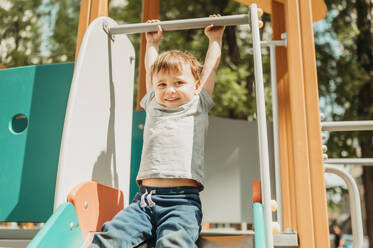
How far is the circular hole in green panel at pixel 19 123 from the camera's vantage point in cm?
205

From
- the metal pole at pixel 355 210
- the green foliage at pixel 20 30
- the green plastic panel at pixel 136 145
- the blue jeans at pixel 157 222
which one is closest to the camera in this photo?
the blue jeans at pixel 157 222

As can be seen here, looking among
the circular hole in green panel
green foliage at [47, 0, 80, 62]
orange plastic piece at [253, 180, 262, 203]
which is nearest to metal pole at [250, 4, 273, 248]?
orange plastic piece at [253, 180, 262, 203]

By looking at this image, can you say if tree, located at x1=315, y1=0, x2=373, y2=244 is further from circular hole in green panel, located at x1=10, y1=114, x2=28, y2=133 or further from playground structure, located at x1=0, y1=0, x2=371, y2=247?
circular hole in green panel, located at x1=10, y1=114, x2=28, y2=133

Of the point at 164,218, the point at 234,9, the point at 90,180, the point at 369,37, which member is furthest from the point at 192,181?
the point at 369,37

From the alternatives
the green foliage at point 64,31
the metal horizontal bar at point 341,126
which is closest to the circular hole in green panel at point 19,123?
the metal horizontal bar at point 341,126

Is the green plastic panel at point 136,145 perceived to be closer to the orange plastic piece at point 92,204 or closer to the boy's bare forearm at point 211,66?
the orange plastic piece at point 92,204

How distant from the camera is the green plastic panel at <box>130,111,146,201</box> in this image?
239cm

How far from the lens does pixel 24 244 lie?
1.73 meters

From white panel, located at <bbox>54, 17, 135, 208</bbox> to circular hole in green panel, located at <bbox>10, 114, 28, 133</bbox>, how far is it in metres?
0.52

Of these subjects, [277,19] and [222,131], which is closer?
[277,19]

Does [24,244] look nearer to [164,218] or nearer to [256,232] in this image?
[164,218]

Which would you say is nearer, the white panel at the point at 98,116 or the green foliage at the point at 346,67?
A: the white panel at the point at 98,116

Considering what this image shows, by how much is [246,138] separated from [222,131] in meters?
0.23

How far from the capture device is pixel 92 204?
5.15ft
